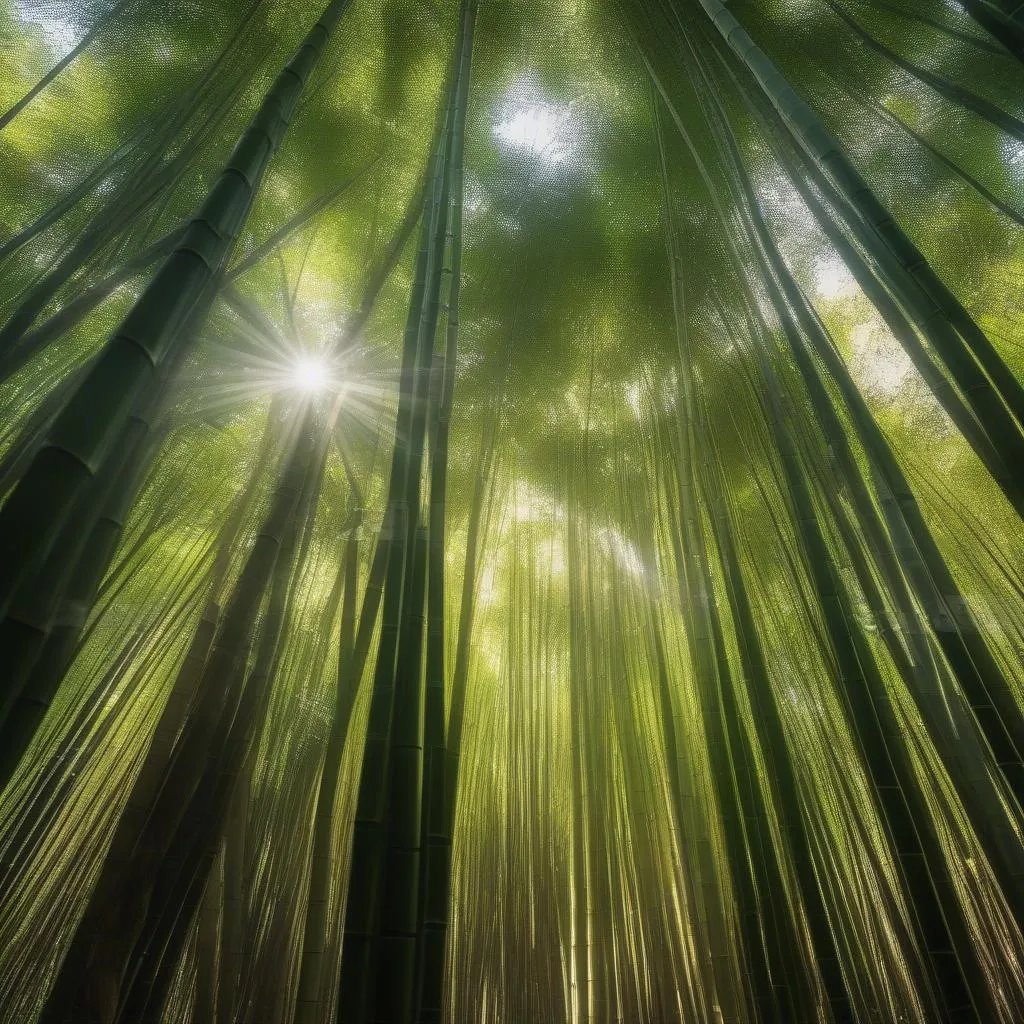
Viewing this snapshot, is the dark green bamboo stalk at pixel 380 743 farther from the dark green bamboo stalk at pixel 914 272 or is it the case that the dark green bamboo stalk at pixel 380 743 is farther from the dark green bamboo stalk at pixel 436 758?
the dark green bamboo stalk at pixel 914 272

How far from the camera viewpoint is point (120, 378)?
0.81 meters

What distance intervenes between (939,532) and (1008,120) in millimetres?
1382

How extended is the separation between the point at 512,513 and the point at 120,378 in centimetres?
280

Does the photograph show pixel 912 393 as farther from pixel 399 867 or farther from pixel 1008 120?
pixel 399 867

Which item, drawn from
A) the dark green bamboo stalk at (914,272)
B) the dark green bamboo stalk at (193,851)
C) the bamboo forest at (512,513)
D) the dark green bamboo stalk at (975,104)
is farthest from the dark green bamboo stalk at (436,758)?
the dark green bamboo stalk at (975,104)

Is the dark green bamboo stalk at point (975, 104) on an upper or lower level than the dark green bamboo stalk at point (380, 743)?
upper

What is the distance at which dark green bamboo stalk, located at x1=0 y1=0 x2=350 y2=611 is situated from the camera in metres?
0.66

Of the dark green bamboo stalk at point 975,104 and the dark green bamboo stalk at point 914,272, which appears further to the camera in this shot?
the dark green bamboo stalk at point 975,104

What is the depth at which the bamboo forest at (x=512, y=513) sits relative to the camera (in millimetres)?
1274

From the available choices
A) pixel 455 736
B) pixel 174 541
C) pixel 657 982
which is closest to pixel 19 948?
pixel 174 541

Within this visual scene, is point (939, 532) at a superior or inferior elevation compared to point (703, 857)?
superior

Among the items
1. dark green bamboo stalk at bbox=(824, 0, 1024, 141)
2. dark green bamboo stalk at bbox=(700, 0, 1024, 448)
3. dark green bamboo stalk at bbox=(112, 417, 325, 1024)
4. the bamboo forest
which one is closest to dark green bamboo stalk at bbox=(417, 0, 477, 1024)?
the bamboo forest

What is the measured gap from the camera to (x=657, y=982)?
2.48 metres

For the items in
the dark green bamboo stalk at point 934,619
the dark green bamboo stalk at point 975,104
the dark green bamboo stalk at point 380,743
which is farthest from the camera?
the dark green bamboo stalk at point 975,104
